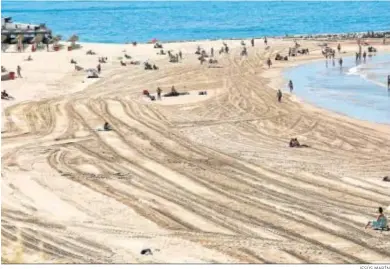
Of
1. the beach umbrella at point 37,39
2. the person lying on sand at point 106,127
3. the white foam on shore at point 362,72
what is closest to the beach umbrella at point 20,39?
the beach umbrella at point 37,39

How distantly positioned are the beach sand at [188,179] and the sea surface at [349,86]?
2014mm

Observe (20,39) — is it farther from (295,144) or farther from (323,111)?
(295,144)

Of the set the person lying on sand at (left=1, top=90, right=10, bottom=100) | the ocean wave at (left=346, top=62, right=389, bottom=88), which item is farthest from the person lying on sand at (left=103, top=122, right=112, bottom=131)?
the ocean wave at (left=346, top=62, right=389, bottom=88)

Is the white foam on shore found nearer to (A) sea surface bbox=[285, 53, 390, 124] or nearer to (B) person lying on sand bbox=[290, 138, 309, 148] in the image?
(A) sea surface bbox=[285, 53, 390, 124]

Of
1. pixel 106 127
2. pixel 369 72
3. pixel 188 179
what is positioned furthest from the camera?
pixel 369 72

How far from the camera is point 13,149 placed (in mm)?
33031

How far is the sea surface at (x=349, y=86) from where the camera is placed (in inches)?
1747

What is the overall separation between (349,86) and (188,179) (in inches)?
1177

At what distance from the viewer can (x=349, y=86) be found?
54875 mm

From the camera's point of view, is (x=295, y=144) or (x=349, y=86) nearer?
(x=295, y=144)

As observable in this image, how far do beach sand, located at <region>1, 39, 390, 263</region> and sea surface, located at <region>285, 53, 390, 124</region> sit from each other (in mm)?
2014

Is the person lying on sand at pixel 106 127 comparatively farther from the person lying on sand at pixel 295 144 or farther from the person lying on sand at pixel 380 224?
the person lying on sand at pixel 380 224

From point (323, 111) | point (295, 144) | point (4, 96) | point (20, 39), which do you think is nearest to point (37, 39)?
point (20, 39)

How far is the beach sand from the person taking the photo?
2059cm
